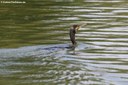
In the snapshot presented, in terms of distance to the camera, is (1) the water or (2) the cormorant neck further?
(2) the cormorant neck

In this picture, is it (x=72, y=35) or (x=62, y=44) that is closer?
(x=72, y=35)

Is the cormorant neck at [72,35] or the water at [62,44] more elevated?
the cormorant neck at [72,35]

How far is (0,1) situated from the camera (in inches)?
1076

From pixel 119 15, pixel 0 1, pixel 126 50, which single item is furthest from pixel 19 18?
pixel 126 50

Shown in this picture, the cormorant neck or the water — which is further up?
the cormorant neck

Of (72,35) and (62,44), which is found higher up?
(72,35)

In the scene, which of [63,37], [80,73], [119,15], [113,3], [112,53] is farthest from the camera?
[113,3]

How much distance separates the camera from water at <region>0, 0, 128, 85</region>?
12055mm

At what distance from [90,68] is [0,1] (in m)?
15.5

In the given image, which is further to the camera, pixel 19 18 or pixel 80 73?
pixel 19 18

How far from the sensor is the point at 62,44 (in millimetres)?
15828

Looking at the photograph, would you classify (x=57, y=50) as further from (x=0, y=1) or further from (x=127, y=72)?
(x=0, y=1)

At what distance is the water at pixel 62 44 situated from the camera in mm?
12055

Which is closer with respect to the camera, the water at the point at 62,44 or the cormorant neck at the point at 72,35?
the water at the point at 62,44
